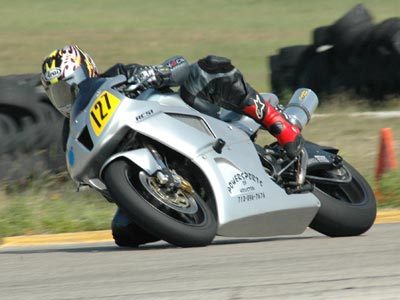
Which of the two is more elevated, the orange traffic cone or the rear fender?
the rear fender

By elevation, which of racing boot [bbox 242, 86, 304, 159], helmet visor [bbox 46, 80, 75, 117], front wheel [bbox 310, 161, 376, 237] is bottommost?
front wheel [bbox 310, 161, 376, 237]

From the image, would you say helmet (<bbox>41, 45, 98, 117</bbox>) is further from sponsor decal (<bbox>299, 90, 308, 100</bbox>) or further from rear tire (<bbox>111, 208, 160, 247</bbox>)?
sponsor decal (<bbox>299, 90, 308, 100</bbox>)

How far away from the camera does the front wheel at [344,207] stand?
21.7 ft

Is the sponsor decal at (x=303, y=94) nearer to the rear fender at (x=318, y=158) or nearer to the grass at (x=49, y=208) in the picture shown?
the rear fender at (x=318, y=158)

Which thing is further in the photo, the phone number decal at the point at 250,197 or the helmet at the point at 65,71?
the helmet at the point at 65,71

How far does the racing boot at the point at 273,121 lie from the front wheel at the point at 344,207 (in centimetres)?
32

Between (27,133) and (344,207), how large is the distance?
4.25 meters

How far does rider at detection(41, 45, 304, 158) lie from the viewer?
644cm

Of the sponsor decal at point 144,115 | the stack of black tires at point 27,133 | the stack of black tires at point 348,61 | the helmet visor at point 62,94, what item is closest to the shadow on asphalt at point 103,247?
the sponsor decal at point 144,115

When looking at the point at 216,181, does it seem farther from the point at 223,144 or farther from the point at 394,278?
the point at 394,278

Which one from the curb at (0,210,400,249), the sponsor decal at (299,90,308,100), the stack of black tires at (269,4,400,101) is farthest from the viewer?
the stack of black tires at (269,4,400,101)

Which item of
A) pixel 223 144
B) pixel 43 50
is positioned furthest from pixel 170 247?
pixel 43 50

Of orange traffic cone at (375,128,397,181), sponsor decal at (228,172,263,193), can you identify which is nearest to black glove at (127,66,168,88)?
sponsor decal at (228,172,263,193)

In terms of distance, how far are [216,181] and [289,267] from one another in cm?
121
